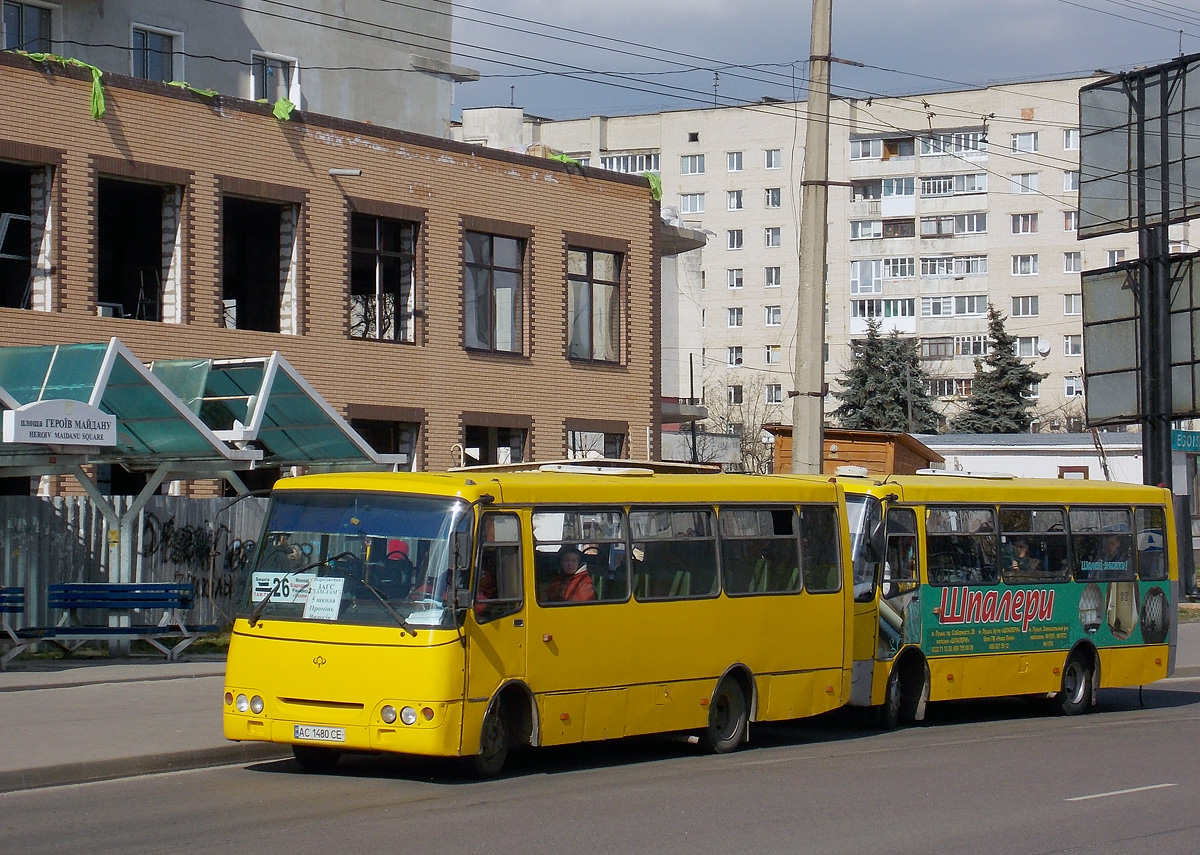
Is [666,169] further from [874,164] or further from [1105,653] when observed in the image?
[1105,653]

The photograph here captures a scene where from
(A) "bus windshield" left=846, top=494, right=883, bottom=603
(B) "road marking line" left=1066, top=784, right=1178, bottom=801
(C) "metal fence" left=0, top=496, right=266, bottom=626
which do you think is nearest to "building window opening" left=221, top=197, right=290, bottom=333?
(C) "metal fence" left=0, top=496, right=266, bottom=626

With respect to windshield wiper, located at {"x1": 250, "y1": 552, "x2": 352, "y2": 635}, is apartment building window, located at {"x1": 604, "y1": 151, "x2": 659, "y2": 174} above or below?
above

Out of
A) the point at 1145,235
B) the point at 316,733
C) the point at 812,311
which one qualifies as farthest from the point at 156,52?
the point at 1145,235

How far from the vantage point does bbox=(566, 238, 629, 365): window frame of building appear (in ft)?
98.4

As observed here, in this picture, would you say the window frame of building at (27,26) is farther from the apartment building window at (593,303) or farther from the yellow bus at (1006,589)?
the yellow bus at (1006,589)

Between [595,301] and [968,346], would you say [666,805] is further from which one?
[968,346]

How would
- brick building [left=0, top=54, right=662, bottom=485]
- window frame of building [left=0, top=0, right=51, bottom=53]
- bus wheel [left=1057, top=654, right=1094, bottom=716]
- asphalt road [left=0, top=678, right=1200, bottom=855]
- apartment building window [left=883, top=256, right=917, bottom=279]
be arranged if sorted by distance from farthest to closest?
apartment building window [left=883, top=256, right=917, bottom=279], window frame of building [left=0, top=0, right=51, bottom=53], brick building [left=0, top=54, right=662, bottom=485], bus wheel [left=1057, top=654, right=1094, bottom=716], asphalt road [left=0, top=678, right=1200, bottom=855]

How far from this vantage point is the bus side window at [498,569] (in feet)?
36.5

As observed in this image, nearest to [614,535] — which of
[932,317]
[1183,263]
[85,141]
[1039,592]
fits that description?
[1039,592]

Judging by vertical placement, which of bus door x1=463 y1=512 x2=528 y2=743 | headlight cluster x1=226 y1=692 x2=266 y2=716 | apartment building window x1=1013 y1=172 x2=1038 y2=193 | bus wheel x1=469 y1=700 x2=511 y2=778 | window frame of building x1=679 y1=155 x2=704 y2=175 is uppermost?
window frame of building x1=679 y1=155 x2=704 y2=175

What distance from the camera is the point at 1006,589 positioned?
16.9 meters

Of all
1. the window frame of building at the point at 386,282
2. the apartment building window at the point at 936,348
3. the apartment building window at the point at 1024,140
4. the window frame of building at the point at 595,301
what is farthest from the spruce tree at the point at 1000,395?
the window frame of building at the point at 386,282

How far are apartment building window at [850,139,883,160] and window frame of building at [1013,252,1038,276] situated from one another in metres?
9.19

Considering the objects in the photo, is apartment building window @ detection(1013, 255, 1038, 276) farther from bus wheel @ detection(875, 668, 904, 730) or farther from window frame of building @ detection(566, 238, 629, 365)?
bus wheel @ detection(875, 668, 904, 730)
